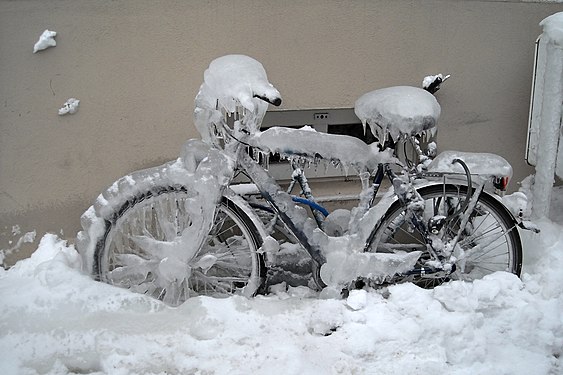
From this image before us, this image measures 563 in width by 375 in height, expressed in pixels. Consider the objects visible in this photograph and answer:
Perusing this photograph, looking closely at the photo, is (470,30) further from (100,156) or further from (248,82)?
(100,156)

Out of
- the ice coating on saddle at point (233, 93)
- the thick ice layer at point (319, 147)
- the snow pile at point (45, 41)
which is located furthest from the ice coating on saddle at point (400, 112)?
the snow pile at point (45, 41)

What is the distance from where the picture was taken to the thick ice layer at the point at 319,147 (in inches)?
125

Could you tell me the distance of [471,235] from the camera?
355 cm

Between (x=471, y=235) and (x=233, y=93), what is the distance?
1848 millimetres

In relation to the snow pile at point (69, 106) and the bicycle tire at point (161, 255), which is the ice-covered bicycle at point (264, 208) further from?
the snow pile at point (69, 106)

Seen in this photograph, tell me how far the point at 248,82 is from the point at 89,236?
1343 mm

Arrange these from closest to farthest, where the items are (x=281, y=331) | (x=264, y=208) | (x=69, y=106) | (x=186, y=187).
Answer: (x=281, y=331)
(x=186, y=187)
(x=264, y=208)
(x=69, y=106)


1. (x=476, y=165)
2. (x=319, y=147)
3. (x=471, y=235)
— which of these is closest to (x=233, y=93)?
(x=319, y=147)

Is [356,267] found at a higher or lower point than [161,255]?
lower

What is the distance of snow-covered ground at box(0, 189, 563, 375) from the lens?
2760 millimetres

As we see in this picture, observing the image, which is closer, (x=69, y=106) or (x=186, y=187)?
(x=186, y=187)

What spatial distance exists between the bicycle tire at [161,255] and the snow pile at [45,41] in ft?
4.22

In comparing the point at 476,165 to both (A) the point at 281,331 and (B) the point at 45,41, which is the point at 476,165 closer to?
(A) the point at 281,331

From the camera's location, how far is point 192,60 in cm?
379
